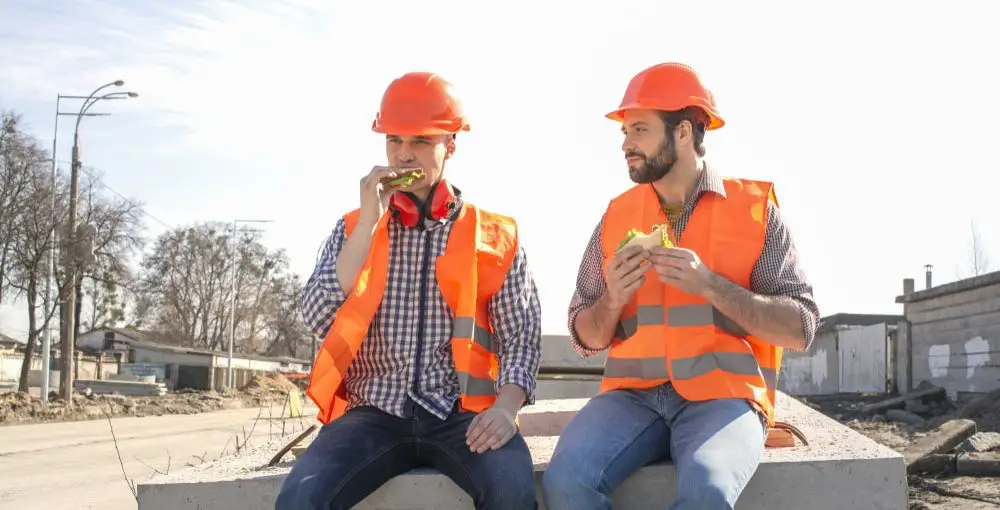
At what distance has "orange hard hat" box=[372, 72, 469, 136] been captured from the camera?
13.7ft

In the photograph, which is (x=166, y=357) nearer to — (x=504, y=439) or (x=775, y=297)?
(x=504, y=439)

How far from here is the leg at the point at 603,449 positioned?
11.7 feet

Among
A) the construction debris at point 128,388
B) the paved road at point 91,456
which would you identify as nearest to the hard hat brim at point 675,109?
the paved road at point 91,456

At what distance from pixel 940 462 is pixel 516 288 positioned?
6.25m

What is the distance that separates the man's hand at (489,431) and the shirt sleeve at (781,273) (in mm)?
1085

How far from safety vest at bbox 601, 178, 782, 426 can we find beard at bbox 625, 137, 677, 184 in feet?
0.52

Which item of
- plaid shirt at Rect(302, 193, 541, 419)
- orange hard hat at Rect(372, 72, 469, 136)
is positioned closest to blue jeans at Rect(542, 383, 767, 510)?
plaid shirt at Rect(302, 193, 541, 419)

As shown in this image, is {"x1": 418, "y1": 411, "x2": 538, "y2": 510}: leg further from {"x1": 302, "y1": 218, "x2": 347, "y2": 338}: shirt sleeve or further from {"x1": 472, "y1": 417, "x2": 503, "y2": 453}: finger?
{"x1": 302, "y1": 218, "x2": 347, "y2": 338}: shirt sleeve

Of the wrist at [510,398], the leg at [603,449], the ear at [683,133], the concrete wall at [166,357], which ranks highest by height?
the ear at [683,133]

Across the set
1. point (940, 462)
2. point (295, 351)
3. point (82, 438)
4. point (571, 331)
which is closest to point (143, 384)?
point (82, 438)

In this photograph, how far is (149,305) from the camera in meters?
70.8

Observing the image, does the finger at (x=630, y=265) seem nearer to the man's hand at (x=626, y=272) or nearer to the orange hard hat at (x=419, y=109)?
the man's hand at (x=626, y=272)

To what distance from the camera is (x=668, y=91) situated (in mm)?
4184

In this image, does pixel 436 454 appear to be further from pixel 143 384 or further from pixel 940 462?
pixel 143 384
